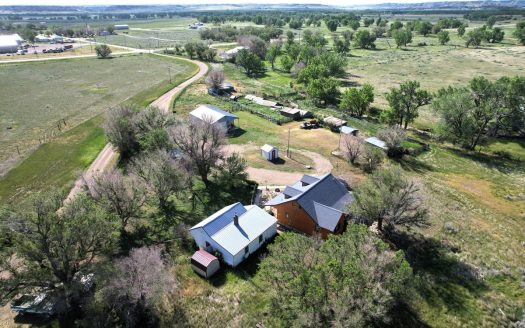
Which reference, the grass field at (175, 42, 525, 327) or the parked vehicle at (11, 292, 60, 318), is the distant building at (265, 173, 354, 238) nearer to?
the grass field at (175, 42, 525, 327)

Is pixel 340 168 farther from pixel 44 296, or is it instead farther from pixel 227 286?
pixel 44 296

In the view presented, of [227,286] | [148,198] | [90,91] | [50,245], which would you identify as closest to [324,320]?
[227,286]

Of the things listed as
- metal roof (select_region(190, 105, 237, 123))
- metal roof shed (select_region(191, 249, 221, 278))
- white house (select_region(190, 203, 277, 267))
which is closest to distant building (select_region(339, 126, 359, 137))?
metal roof (select_region(190, 105, 237, 123))

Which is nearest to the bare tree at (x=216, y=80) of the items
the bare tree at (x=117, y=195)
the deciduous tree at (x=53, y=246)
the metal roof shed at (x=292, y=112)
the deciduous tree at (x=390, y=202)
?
the metal roof shed at (x=292, y=112)

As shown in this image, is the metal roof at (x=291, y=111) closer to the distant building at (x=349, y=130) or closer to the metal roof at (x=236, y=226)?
the distant building at (x=349, y=130)

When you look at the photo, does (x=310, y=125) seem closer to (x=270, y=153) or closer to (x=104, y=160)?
(x=270, y=153)

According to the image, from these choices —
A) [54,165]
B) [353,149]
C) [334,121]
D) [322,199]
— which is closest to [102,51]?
[54,165]
